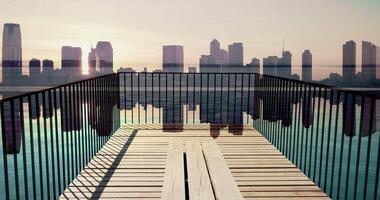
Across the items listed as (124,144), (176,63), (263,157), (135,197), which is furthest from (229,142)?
(176,63)

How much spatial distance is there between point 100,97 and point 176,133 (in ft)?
4.57

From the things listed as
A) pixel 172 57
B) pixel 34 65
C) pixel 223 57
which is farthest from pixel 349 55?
pixel 34 65

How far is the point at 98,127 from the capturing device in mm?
5367

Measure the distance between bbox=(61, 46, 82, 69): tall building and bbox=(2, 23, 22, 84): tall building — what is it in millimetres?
32755

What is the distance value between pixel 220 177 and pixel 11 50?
16549cm

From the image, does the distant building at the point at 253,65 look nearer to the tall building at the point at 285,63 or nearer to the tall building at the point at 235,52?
the tall building at the point at 285,63

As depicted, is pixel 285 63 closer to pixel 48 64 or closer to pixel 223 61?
pixel 223 61

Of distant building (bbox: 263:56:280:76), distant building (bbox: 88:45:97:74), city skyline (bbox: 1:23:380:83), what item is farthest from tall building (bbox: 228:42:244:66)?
distant building (bbox: 88:45:97:74)

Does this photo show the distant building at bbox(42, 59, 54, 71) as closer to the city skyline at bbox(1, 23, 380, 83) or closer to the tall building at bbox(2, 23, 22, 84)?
the city skyline at bbox(1, 23, 380, 83)

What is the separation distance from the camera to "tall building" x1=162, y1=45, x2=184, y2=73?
309 ft

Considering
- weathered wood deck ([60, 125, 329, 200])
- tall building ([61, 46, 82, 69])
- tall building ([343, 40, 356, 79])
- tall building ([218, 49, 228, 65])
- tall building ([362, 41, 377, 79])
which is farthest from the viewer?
tall building ([218, 49, 228, 65])

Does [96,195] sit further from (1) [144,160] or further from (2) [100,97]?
(2) [100,97]

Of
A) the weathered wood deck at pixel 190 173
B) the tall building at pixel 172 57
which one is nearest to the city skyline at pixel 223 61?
the tall building at pixel 172 57

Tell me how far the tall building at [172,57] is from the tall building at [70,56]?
92.3 feet
